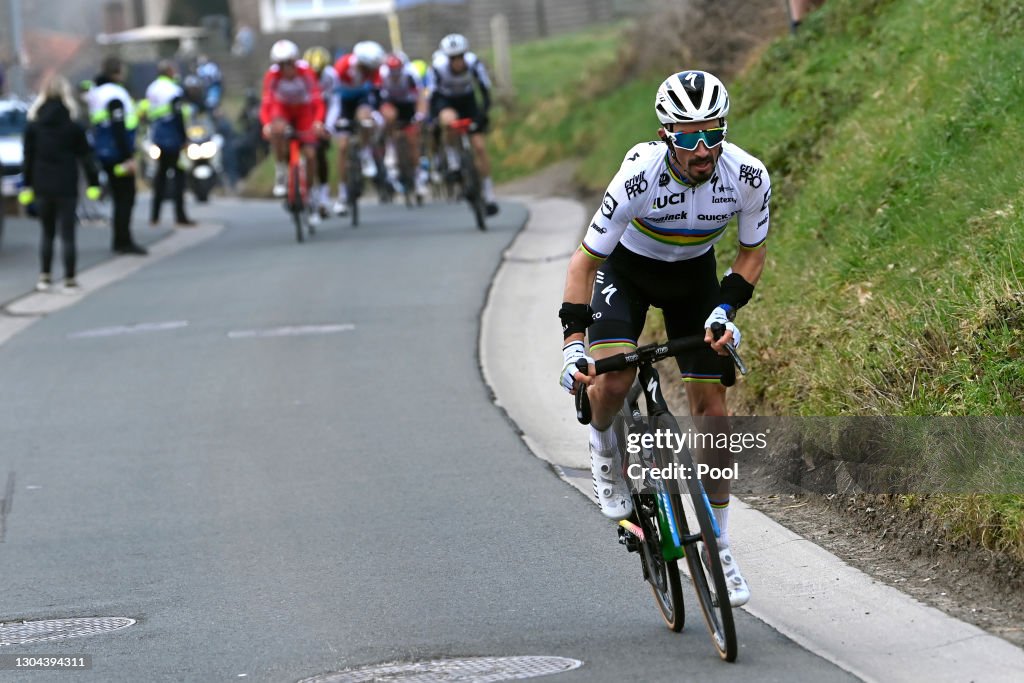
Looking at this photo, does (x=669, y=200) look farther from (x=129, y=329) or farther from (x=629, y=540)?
(x=129, y=329)

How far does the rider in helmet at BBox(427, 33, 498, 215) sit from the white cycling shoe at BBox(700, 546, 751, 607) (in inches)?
542

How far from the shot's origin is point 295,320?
14.6m

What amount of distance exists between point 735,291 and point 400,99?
61.2 ft

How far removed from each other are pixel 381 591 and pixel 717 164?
88.9 inches

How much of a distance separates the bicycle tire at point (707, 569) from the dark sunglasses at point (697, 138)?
37.5 inches

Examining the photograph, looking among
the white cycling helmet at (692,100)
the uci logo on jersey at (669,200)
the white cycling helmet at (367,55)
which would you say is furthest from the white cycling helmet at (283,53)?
the white cycling helmet at (692,100)

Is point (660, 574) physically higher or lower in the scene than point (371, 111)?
lower

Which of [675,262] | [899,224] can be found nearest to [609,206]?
[675,262]

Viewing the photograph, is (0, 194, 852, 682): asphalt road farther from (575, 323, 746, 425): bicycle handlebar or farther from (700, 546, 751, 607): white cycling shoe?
(575, 323, 746, 425): bicycle handlebar

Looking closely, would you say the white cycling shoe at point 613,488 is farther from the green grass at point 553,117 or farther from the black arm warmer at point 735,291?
the green grass at point 553,117

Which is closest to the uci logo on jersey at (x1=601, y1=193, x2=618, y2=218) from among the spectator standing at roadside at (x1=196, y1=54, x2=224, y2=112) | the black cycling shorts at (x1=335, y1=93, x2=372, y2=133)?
the black cycling shorts at (x1=335, y1=93, x2=372, y2=133)

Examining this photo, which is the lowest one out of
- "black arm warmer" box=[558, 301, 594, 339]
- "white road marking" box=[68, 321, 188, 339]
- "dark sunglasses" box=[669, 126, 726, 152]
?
"white road marking" box=[68, 321, 188, 339]

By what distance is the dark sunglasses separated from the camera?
605 cm

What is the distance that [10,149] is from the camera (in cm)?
2572
